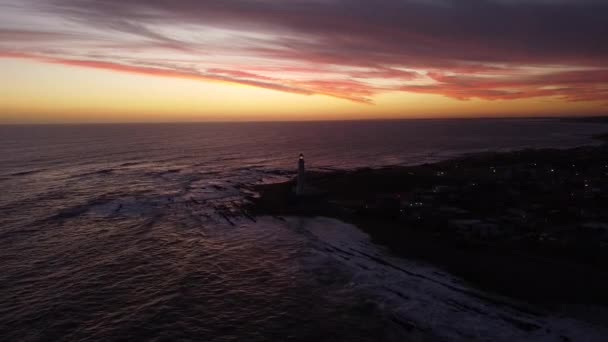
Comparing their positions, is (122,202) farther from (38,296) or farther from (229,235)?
(38,296)

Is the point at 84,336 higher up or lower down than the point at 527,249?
lower down

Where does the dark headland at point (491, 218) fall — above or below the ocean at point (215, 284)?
above

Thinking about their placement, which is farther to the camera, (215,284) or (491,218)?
(491,218)

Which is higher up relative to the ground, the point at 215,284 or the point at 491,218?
the point at 491,218

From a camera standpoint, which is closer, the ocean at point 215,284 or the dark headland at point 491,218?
the ocean at point 215,284

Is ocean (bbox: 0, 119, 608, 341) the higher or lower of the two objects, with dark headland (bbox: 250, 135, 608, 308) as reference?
lower

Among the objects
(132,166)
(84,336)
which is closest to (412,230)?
(84,336)

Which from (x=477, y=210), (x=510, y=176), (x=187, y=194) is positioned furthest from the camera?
(x=510, y=176)

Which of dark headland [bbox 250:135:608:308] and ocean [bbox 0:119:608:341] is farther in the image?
dark headland [bbox 250:135:608:308]
